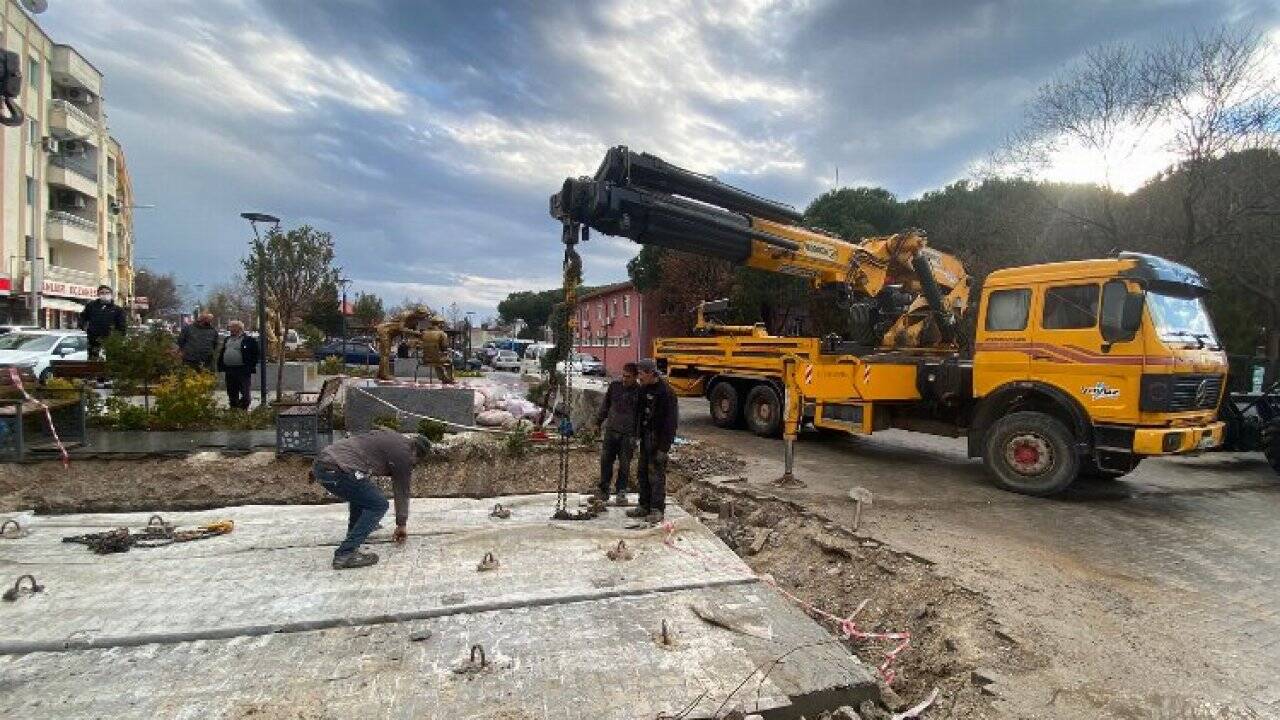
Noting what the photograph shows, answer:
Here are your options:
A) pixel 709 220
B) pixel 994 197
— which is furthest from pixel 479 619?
pixel 994 197

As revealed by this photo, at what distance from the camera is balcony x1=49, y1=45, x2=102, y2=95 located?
3105cm

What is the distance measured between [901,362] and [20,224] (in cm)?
3522

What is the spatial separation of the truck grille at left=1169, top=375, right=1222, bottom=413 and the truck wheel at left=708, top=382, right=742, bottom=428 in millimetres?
6277

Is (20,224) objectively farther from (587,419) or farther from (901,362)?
(901,362)

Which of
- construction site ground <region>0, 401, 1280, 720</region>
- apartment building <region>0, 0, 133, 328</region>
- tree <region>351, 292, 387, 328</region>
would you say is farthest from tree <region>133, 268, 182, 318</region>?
construction site ground <region>0, 401, 1280, 720</region>

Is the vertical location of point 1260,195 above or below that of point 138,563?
above

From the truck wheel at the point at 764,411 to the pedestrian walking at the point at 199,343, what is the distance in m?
8.94

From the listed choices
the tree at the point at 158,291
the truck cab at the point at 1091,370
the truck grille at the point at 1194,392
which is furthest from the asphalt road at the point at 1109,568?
the tree at the point at 158,291

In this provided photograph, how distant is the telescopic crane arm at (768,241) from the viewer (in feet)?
27.3

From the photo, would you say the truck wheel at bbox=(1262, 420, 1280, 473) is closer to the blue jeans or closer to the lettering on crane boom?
the lettering on crane boom

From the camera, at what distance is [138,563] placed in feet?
15.3

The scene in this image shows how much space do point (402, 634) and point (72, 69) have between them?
41.0m

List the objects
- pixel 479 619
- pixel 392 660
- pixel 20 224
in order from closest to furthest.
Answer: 1. pixel 392 660
2. pixel 479 619
3. pixel 20 224

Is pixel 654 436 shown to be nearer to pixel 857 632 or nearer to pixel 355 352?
pixel 857 632
